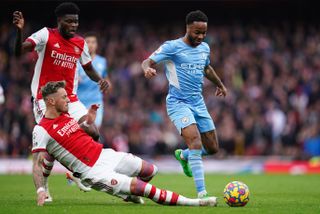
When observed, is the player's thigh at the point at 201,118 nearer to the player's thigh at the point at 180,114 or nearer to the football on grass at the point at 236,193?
the player's thigh at the point at 180,114

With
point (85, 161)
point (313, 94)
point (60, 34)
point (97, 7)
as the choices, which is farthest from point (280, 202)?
point (97, 7)

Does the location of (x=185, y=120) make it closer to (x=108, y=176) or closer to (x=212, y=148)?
(x=212, y=148)

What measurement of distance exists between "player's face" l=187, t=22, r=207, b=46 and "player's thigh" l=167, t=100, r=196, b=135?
1.01m

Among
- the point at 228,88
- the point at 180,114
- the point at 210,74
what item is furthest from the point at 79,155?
the point at 228,88

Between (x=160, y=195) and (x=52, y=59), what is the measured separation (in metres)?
3.02

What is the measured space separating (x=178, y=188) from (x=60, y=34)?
16.4ft

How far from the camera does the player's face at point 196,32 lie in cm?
1102

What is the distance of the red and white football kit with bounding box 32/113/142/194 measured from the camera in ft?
30.9

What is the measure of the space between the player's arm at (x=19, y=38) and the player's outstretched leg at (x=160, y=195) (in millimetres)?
2637

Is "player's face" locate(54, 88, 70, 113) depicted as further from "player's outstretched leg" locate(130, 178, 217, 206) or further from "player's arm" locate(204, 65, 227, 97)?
"player's arm" locate(204, 65, 227, 97)

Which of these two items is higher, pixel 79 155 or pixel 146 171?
pixel 79 155

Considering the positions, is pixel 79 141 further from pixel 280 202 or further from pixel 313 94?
pixel 313 94

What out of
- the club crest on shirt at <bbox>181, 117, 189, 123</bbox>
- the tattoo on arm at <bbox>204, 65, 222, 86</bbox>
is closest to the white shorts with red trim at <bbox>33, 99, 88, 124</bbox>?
the club crest on shirt at <bbox>181, 117, 189, 123</bbox>

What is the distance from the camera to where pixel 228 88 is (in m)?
27.0
